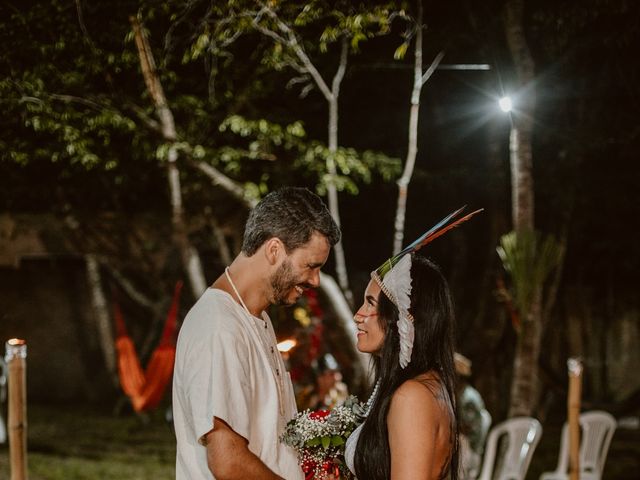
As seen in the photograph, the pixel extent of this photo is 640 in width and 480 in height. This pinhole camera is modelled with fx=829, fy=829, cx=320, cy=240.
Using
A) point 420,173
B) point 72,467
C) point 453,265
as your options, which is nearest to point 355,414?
point 72,467

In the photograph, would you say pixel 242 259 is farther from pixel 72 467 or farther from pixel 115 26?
pixel 72 467

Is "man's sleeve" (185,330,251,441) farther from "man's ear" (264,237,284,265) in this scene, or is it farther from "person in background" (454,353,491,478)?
"person in background" (454,353,491,478)

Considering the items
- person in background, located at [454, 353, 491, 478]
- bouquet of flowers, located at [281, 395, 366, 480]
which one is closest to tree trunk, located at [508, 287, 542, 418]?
person in background, located at [454, 353, 491, 478]

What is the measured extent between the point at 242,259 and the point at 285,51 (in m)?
4.68

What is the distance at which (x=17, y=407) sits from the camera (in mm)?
4387

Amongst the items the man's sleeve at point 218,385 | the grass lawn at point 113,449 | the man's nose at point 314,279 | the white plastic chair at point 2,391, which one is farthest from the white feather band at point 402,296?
the white plastic chair at point 2,391

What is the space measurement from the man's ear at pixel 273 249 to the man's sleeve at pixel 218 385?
1.08 ft

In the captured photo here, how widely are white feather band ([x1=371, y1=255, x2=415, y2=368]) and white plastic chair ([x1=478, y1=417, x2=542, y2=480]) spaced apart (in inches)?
190

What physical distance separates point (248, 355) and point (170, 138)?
4.86 meters

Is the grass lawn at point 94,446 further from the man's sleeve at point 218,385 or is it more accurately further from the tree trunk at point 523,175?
the man's sleeve at point 218,385

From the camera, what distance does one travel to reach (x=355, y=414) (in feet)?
9.89

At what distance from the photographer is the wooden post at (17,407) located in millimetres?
4281

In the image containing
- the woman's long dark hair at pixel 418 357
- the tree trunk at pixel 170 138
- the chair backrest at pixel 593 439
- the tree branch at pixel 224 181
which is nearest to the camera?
the woman's long dark hair at pixel 418 357

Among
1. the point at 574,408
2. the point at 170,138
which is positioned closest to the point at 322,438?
the point at 574,408
